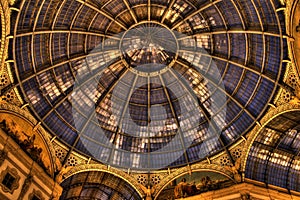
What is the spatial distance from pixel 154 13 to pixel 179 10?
272cm

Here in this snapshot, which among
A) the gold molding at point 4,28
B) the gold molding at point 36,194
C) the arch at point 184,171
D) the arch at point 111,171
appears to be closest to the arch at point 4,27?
the gold molding at point 4,28

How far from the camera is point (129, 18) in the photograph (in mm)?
36406

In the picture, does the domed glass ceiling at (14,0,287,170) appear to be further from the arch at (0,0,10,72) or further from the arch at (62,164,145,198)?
the arch at (0,0,10,72)

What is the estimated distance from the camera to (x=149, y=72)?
4003 centimetres

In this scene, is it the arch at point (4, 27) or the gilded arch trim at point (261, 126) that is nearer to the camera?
the arch at point (4, 27)

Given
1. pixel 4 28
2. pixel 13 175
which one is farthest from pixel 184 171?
pixel 4 28

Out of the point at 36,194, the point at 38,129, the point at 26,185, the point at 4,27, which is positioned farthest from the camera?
the point at 38,129

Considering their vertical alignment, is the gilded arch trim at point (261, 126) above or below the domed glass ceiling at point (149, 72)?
below

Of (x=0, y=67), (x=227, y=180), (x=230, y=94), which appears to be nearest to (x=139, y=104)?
(x=230, y=94)

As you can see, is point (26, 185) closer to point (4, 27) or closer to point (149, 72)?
point (4, 27)

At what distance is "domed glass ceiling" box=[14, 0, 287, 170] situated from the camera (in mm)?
32188

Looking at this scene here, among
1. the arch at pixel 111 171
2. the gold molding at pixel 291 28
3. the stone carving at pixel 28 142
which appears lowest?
the stone carving at pixel 28 142

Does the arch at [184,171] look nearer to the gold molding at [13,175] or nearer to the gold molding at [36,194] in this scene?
the gold molding at [36,194]

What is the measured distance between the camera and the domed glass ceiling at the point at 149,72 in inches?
1267
